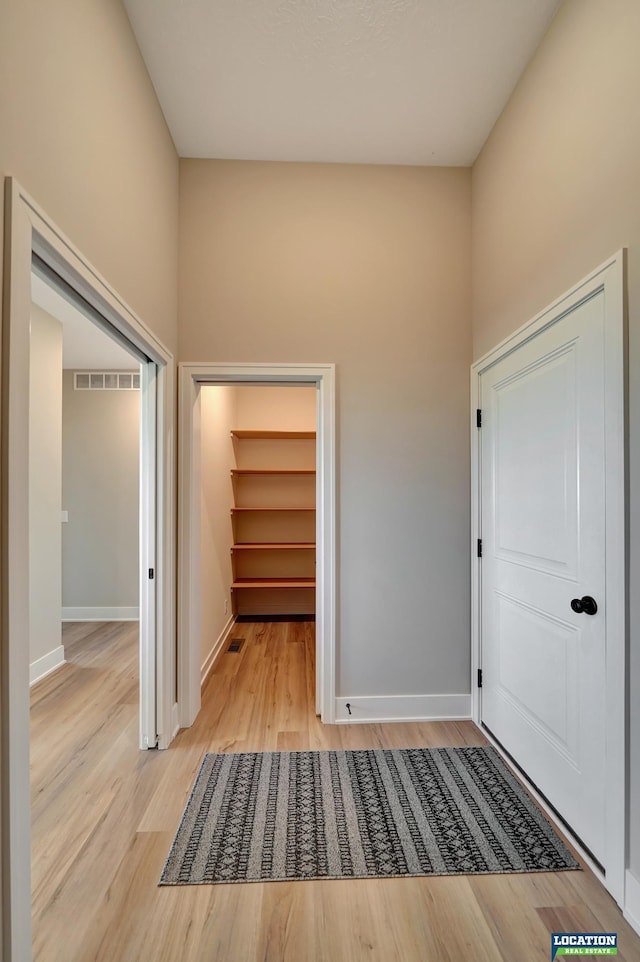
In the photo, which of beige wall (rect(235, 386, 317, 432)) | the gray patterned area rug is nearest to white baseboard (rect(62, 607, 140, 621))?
beige wall (rect(235, 386, 317, 432))

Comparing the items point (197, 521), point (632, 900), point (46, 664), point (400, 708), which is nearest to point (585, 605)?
point (632, 900)

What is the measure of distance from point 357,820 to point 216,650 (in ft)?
6.77

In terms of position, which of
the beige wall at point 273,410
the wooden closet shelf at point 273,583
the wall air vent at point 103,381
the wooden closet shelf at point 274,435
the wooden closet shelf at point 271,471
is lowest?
the wooden closet shelf at point 273,583

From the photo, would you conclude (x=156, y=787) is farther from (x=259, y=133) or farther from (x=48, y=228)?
(x=259, y=133)

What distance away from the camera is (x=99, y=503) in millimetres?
4781

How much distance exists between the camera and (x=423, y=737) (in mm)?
2393

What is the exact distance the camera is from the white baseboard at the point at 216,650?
3.09m

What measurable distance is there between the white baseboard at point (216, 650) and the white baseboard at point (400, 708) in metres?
1.03

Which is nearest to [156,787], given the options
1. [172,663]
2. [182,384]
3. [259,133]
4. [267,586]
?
[172,663]

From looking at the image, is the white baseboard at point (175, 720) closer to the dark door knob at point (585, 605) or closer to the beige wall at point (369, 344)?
the beige wall at point (369, 344)

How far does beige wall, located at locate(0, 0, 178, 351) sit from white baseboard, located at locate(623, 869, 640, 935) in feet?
8.24

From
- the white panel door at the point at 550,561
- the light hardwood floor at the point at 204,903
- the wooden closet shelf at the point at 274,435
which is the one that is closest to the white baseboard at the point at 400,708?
the white panel door at the point at 550,561

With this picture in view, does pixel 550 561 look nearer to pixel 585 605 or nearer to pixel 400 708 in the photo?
pixel 585 605

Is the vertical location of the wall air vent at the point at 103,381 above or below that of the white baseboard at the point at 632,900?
above
